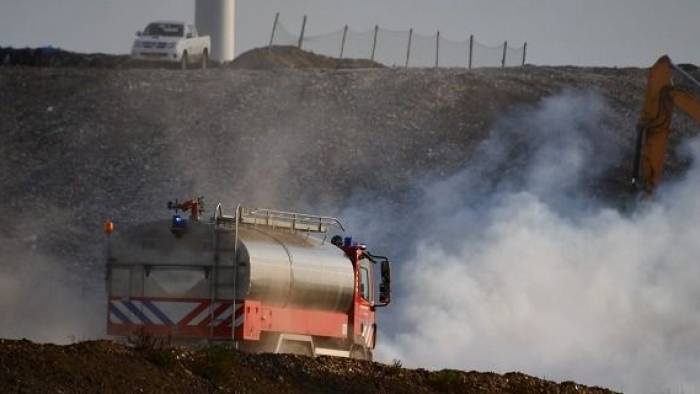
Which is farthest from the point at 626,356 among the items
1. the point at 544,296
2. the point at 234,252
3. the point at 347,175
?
the point at 234,252

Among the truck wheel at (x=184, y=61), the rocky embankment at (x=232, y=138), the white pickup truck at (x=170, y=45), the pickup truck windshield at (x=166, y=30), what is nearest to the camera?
the rocky embankment at (x=232, y=138)

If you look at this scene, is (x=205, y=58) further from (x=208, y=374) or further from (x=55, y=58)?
(x=208, y=374)

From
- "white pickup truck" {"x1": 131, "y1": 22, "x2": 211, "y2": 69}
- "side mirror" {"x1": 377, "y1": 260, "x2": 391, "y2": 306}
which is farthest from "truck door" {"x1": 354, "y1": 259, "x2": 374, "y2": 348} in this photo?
"white pickup truck" {"x1": 131, "y1": 22, "x2": 211, "y2": 69}

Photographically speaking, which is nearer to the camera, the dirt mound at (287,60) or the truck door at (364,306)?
the truck door at (364,306)

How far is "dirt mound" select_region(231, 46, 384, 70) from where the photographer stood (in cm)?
6234

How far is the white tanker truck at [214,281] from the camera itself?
2347 centimetres

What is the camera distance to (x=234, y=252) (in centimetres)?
2330

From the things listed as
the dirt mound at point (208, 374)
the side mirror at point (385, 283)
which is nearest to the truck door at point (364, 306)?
the side mirror at point (385, 283)

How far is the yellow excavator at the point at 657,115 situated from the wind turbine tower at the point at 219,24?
1508 inches

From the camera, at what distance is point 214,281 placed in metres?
23.5

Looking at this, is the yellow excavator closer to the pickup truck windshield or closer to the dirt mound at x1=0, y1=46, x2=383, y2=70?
the dirt mound at x1=0, y1=46, x2=383, y2=70

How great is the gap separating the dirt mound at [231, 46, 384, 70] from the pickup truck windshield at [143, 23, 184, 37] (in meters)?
2.47

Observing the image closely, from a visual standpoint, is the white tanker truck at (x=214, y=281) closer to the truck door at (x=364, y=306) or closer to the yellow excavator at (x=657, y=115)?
the truck door at (x=364, y=306)

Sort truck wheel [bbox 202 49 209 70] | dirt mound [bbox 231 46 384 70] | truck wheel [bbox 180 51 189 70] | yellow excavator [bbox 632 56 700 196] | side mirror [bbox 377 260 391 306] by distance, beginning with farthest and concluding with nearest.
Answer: truck wheel [bbox 202 49 209 70] → dirt mound [bbox 231 46 384 70] → truck wheel [bbox 180 51 189 70] → yellow excavator [bbox 632 56 700 196] → side mirror [bbox 377 260 391 306]
